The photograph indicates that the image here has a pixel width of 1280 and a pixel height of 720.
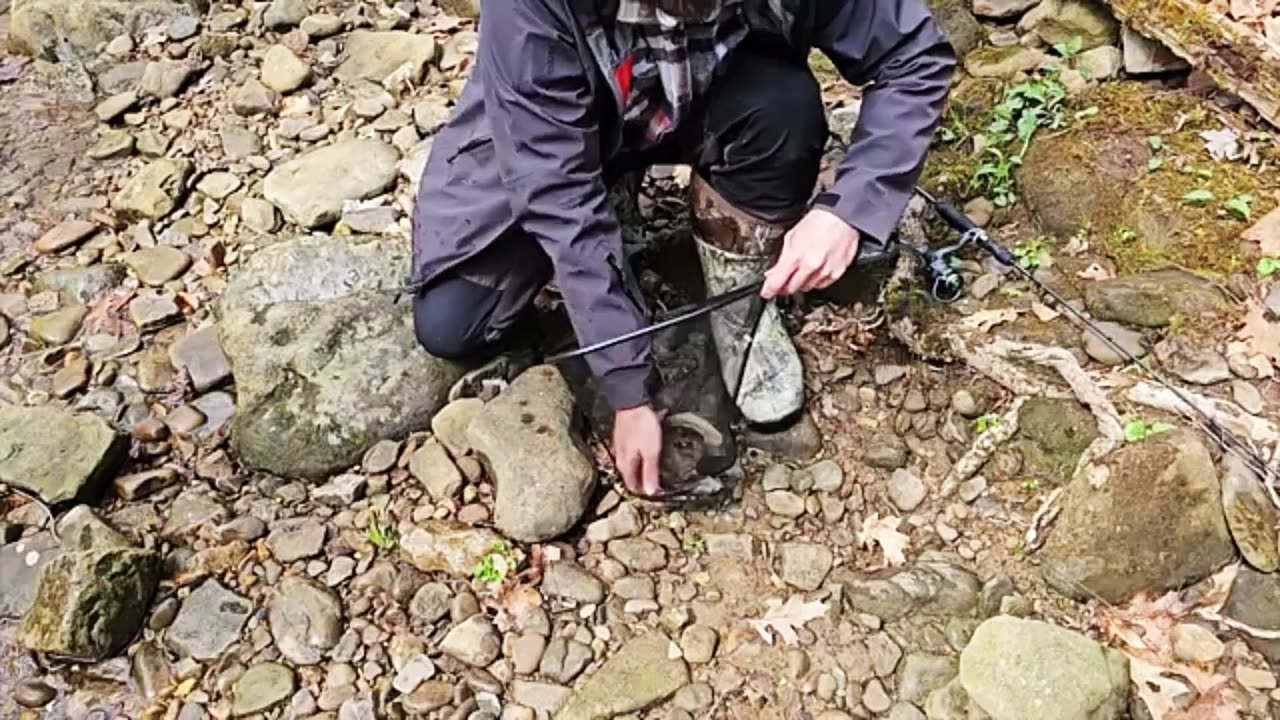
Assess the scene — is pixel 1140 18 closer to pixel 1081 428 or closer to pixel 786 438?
pixel 1081 428

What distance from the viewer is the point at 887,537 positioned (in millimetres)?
2471

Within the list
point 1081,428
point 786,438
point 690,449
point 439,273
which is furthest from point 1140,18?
point 439,273

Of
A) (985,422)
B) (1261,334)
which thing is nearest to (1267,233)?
(1261,334)

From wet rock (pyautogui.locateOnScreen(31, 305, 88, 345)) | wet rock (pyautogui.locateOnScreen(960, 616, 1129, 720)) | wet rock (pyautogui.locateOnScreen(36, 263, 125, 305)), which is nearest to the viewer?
wet rock (pyautogui.locateOnScreen(960, 616, 1129, 720))

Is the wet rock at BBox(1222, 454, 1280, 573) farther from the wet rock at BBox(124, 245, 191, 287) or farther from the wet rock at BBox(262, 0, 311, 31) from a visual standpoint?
the wet rock at BBox(262, 0, 311, 31)

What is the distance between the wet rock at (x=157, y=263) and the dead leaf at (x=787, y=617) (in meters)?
1.79

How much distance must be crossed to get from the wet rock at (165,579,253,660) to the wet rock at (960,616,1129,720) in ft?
4.42

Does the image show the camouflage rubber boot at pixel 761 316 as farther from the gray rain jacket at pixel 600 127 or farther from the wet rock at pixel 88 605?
the wet rock at pixel 88 605

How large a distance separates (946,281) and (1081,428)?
441 millimetres

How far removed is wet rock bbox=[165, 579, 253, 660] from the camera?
7.71 feet

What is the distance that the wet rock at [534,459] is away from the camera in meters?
2.42

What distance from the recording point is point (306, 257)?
9.77 ft

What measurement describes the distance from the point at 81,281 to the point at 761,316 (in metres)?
1.80

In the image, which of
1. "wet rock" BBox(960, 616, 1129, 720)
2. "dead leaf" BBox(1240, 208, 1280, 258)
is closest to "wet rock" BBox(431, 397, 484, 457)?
"wet rock" BBox(960, 616, 1129, 720)
